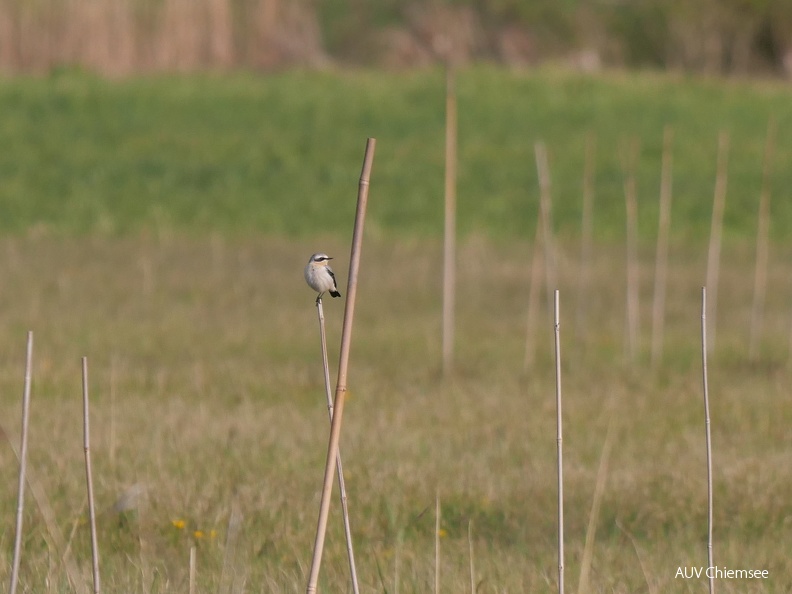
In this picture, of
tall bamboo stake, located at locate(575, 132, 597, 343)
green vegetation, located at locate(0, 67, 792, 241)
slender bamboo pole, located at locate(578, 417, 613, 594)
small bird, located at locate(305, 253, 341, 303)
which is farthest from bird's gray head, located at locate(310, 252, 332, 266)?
green vegetation, located at locate(0, 67, 792, 241)

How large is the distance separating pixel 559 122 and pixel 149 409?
753 inches

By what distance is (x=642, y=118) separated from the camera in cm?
2630

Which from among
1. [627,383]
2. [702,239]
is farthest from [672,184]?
A: [627,383]

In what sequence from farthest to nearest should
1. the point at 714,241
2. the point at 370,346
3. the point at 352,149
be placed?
the point at 352,149 < the point at 370,346 < the point at 714,241

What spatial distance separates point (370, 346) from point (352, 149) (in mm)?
12609

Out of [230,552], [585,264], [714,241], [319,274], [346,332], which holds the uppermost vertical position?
[714,241]

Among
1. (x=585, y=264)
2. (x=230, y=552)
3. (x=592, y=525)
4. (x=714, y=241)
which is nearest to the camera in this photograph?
(x=592, y=525)

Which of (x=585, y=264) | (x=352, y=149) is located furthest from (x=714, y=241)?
(x=352, y=149)

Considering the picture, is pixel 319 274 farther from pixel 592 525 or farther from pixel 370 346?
pixel 370 346

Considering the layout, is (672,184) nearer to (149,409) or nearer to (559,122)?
(559,122)

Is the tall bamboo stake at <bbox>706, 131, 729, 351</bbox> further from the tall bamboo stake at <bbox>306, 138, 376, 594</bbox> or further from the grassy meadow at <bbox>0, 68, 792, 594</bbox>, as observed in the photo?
the tall bamboo stake at <bbox>306, 138, 376, 594</bbox>

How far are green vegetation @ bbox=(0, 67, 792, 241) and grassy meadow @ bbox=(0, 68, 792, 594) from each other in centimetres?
8

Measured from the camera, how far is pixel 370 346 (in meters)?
10.6

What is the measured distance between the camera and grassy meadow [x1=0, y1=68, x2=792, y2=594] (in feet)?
16.5
